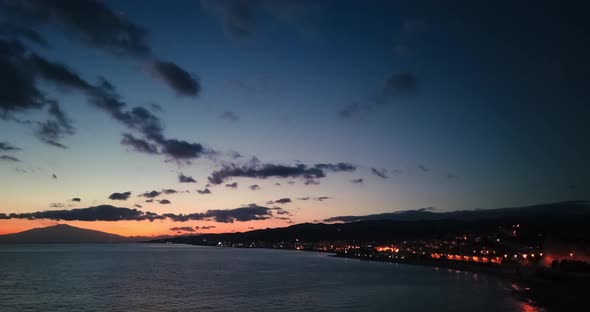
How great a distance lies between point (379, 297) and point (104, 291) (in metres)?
43.6

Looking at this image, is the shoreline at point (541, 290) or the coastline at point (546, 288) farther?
the coastline at point (546, 288)

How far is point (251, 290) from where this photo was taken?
72.1 metres

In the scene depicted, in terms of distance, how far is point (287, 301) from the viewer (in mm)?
59875

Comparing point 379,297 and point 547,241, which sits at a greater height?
point 547,241

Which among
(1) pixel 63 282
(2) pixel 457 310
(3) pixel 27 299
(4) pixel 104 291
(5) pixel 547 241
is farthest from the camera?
(5) pixel 547 241

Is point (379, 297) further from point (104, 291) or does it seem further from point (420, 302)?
point (104, 291)

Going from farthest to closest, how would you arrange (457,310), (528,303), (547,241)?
(547,241) < (528,303) < (457,310)

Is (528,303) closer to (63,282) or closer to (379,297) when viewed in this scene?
(379,297)

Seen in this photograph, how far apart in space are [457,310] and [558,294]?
2097 centimetres

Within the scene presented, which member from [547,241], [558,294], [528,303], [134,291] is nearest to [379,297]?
[528,303]

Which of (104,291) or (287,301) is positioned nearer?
(287,301)

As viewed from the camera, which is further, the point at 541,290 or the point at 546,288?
the point at 546,288

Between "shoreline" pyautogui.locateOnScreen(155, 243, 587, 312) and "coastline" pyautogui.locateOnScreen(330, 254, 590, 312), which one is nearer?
"shoreline" pyautogui.locateOnScreen(155, 243, 587, 312)

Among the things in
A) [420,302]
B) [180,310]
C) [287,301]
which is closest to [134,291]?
[180,310]
